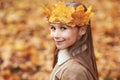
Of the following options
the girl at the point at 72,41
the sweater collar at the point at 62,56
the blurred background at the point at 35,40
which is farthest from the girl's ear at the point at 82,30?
the blurred background at the point at 35,40

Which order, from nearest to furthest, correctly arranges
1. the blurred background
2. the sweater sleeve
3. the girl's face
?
the sweater sleeve → the girl's face → the blurred background

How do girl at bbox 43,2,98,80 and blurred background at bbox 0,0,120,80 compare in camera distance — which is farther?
blurred background at bbox 0,0,120,80

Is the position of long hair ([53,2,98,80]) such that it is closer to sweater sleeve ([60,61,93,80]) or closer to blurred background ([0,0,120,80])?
sweater sleeve ([60,61,93,80])

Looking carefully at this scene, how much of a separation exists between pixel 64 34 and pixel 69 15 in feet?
0.45

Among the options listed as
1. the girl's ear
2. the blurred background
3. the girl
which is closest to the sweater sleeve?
the girl

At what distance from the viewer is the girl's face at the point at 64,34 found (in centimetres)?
320

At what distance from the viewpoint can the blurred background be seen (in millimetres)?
6004

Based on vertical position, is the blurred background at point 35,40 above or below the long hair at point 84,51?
below

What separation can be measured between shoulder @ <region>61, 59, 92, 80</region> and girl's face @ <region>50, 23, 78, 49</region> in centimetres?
14

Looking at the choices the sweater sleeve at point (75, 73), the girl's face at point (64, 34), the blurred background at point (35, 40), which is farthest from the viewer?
the blurred background at point (35, 40)

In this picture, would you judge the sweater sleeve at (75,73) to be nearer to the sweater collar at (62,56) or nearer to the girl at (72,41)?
the girl at (72,41)

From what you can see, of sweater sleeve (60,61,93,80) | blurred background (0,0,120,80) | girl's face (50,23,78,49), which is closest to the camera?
sweater sleeve (60,61,93,80)

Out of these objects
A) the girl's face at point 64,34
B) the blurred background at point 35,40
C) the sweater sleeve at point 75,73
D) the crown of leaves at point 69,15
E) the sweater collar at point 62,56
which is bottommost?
the blurred background at point 35,40

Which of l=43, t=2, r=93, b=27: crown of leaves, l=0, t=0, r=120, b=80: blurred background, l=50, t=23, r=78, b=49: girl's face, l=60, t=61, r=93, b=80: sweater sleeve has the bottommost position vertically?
l=0, t=0, r=120, b=80: blurred background
